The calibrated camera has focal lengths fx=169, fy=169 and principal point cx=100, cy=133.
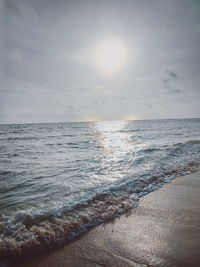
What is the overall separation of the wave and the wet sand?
228mm

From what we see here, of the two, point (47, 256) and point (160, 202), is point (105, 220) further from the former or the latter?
point (160, 202)

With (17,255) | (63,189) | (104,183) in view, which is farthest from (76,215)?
(104,183)

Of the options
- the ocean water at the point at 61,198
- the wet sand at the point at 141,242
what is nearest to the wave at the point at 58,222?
the ocean water at the point at 61,198

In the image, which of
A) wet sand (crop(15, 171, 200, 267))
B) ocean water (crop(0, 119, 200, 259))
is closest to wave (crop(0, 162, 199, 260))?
ocean water (crop(0, 119, 200, 259))

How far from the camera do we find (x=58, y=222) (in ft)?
11.4

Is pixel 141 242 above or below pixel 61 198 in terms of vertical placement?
above

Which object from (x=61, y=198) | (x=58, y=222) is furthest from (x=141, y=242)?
(x=61, y=198)

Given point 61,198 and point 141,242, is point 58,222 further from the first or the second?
point 141,242

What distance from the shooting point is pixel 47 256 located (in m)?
2.56

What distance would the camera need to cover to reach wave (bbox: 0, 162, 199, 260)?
2.78 metres

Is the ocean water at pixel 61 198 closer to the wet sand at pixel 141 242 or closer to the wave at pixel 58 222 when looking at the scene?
the wave at pixel 58 222

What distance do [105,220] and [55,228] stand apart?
3.32 ft

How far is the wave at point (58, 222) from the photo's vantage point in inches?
109

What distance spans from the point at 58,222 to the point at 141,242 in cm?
170
